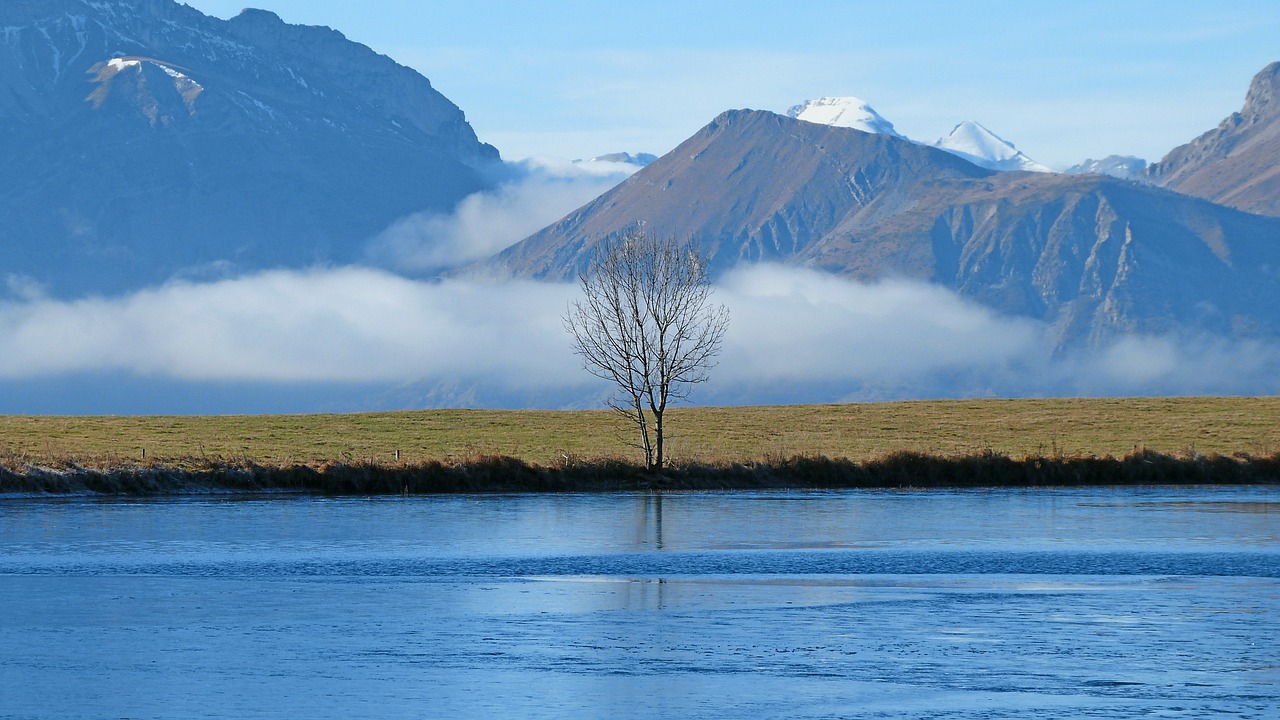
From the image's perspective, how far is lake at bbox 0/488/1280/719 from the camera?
66.5ft

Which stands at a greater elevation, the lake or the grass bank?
the grass bank

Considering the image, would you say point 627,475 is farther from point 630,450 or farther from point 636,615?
point 636,615

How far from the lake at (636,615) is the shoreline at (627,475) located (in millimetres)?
7918

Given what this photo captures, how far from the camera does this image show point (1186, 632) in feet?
82.7

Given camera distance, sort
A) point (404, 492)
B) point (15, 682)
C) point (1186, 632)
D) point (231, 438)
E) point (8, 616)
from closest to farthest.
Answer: point (15, 682)
point (1186, 632)
point (8, 616)
point (404, 492)
point (231, 438)

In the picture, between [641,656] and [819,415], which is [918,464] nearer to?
[819,415]

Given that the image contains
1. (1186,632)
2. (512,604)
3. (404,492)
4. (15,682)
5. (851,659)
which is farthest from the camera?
(404,492)

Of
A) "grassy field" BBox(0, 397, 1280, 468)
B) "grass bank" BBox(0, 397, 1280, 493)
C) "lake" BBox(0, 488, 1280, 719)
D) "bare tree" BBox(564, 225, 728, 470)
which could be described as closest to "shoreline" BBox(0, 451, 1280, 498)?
"grass bank" BBox(0, 397, 1280, 493)

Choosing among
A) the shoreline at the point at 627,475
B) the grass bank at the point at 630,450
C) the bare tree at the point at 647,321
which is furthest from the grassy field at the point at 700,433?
the bare tree at the point at 647,321

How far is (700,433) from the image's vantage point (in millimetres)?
82562

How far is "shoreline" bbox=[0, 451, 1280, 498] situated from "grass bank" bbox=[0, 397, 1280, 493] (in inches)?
2.2

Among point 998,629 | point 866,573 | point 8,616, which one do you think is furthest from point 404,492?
point 998,629

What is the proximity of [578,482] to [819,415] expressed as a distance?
34386 millimetres

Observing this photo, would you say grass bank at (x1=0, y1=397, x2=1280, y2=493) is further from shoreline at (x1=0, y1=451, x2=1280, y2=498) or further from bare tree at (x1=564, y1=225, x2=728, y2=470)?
bare tree at (x1=564, y1=225, x2=728, y2=470)
